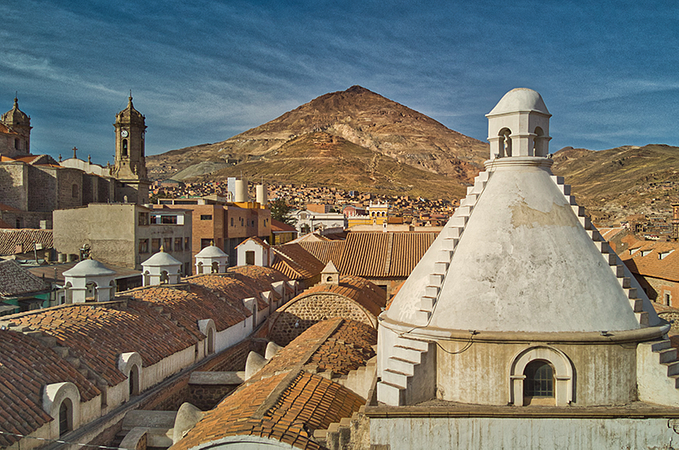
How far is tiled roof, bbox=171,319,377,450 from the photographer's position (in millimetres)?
8570

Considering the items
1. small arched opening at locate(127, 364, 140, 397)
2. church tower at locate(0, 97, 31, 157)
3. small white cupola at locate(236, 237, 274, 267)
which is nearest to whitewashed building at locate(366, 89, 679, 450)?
small arched opening at locate(127, 364, 140, 397)

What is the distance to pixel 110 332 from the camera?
14625 millimetres

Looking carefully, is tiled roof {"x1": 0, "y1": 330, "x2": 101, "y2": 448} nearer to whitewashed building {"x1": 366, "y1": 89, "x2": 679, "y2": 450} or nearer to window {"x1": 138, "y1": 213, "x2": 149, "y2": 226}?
whitewashed building {"x1": 366, "y1": 89, "x2": 679, "y2": 450}

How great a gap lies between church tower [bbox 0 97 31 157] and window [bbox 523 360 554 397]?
230ft

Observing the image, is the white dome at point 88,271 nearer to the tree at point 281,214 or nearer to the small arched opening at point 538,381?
the small arched opening at point 538,381

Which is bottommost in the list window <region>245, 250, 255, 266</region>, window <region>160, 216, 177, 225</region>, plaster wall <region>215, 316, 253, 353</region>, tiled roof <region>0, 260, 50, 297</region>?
plaster wall <region>215, 316, 253, 353</region>

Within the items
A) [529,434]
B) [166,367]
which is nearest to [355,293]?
[166,367]

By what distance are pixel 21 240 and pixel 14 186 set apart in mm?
17923

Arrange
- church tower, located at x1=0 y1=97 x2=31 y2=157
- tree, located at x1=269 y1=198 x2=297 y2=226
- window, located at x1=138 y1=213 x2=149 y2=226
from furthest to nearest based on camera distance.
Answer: tree, located at x1=269 y1=198 x2=297 y2=226 < church tower, located at x1=0 y1=97 x2=31 y2=157 < window, located at x1=138 y1=213 x2=149 y2=226

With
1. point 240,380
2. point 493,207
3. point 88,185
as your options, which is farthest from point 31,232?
point 493,207

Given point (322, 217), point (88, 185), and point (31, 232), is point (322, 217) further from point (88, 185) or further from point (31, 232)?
point (31, 232)

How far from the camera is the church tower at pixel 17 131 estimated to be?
214 feet

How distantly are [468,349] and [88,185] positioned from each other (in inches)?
2344

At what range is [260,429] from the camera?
8422 millimetres
